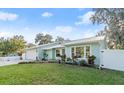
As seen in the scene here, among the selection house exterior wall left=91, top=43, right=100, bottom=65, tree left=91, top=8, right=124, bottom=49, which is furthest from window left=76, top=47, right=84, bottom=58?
tree left=91, top=8, right=124, bottom=49

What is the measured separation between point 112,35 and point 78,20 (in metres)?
3.41

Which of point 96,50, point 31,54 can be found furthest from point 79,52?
point 31,54

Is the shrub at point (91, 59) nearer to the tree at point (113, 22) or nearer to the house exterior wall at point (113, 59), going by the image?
the house exterior wall at point (113, 59)

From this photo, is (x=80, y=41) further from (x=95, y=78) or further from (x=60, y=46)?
(x=95, y=78)

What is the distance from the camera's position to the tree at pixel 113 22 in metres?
14.3

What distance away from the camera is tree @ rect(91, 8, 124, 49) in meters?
14.3

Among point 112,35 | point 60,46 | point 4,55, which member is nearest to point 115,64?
point 112,35

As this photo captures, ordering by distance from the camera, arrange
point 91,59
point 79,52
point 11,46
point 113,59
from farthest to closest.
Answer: point 11,46
point 79,52
point 91,59
point 113,59

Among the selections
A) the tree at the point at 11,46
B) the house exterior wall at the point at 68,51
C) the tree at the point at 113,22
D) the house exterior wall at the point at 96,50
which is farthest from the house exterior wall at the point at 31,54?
the tree at the point at 113,22

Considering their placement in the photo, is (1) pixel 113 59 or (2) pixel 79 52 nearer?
(1) pixel 113 59

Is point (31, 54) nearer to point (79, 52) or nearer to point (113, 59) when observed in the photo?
point (79, 52)

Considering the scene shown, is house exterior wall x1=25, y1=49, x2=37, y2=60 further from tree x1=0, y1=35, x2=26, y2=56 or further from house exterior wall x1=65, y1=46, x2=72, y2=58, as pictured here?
house exterior wall x1=65, y1=46, x2=72, y2=58

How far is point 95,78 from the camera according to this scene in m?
11.6

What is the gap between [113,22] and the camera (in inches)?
579
